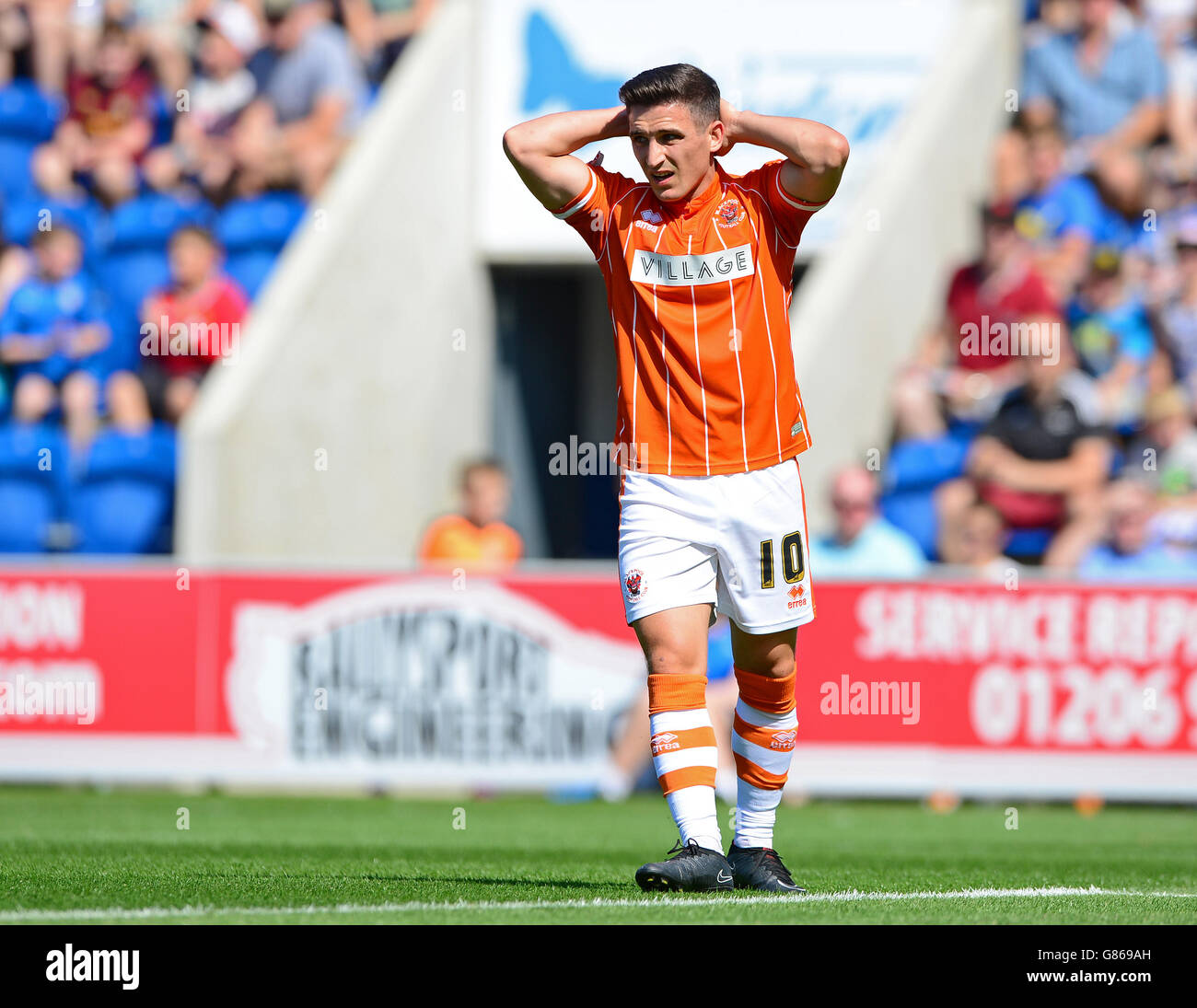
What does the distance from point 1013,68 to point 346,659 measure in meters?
8.04

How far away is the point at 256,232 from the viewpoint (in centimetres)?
1617

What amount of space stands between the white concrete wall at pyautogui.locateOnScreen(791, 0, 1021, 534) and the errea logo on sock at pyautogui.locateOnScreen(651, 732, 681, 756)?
7.34 meters

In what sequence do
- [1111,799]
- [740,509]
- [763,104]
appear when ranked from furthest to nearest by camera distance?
1. [763,104]
2. [1111,799]
3. [740,509]

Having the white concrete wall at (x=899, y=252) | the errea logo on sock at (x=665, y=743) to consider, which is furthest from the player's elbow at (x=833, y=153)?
the white concrete wall at (x=899, y=252)

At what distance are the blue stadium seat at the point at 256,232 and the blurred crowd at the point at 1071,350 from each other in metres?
5.62

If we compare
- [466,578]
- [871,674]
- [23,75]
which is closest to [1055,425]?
[871,674]

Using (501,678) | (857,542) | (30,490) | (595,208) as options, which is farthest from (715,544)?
(30,490)

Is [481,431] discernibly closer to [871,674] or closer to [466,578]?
[466,578]

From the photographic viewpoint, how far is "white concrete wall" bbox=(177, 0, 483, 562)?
13992 mm

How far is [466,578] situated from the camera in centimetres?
1224

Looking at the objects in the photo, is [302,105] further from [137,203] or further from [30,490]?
[30,490]

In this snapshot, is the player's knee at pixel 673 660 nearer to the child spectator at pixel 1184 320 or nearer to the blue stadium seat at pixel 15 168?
the child spectator at pixel 1184 320

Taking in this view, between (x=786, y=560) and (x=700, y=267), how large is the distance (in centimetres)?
98

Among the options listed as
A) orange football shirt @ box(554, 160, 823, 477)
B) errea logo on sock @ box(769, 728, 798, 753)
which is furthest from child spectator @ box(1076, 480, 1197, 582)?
orange football shirt @ box(554, 160, 823, 477)
